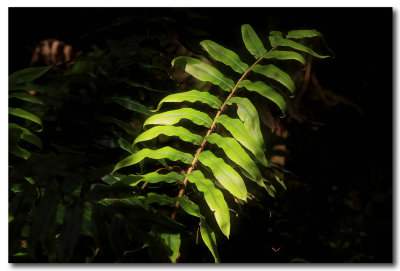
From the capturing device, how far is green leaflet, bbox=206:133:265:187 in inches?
37.8

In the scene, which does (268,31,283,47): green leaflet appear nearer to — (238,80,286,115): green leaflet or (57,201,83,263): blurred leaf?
(238,80,286,115): green leaflet

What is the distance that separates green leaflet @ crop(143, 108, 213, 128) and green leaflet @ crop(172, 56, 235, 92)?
4.1 inches

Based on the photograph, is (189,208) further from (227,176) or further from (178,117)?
(178,117)

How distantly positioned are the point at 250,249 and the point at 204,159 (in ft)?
1.28

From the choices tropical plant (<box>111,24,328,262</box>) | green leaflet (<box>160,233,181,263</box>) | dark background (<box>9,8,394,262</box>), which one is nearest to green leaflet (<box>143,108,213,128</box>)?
tropical plant (<box>111,24,328,262</box>)

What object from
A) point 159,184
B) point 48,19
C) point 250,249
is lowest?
point 250,249

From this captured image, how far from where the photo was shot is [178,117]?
3.40 feet

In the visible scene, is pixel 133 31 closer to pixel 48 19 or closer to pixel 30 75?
pixel 30 75

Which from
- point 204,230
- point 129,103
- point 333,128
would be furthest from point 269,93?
point 333,128

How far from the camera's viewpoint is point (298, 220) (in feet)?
7.02

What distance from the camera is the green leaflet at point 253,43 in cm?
114
